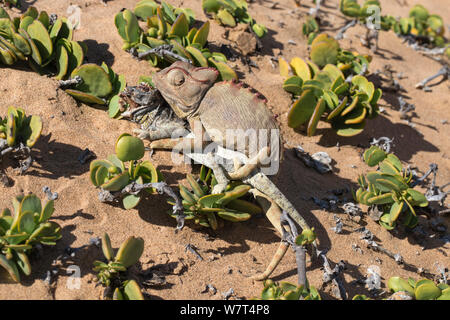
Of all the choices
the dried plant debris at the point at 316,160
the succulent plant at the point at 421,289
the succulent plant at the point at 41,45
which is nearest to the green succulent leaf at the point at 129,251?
the succulent plant at the point at 421,289

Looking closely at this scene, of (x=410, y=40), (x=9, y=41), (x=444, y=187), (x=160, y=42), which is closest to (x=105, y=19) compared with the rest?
(x=160, y=42)

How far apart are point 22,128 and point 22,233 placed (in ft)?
3.87

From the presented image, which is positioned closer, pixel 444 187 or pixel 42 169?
pixel 42 169

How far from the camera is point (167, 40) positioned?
5.43m

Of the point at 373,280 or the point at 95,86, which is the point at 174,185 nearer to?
the point at 95,86

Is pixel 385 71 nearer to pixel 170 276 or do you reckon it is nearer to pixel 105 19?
pixel 105 19

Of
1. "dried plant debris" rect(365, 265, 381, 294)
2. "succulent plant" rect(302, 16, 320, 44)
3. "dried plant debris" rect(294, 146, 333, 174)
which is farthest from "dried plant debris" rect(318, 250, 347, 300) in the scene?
"succulent plant" rect(302, 16, 320, 44)

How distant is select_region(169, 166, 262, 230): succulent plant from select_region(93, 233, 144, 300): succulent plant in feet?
2.27

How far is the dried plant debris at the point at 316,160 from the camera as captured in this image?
17.5 feet

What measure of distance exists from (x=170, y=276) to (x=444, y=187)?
3.73 metres

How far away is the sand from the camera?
3664mm

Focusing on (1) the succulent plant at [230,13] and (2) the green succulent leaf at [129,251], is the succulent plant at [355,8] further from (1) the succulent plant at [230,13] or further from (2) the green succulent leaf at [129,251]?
(2) the green succulent leaf at [129,251]

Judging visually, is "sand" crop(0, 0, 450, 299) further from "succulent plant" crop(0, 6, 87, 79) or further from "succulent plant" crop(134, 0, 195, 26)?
"succulent plant" crop(134, 0, 195, 26)

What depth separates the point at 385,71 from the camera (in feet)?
23.3
